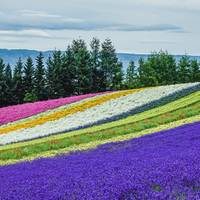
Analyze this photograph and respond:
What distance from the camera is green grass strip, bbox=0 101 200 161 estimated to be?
29.8 metres

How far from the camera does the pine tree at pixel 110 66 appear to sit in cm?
12512

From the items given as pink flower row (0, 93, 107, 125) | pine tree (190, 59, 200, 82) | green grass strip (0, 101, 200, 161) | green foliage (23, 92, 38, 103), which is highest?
pine tree (190, 59, 200, 82)

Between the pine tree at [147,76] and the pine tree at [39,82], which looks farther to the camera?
the pine tree at [147,76]

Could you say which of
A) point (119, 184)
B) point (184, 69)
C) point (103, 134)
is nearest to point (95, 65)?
point (184, 69)

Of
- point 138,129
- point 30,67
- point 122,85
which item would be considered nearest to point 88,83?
point 30,67

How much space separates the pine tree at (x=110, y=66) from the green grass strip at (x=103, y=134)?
264 ft

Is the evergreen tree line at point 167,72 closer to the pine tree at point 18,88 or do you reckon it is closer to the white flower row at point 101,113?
the pine tree at point 18,88

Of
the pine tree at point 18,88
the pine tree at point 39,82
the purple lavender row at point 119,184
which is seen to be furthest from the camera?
the pine tree at point 39,82

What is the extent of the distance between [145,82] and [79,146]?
10128 cm

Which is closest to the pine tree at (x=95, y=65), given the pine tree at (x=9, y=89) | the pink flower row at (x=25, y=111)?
the pine tree at (x=9, y=89)

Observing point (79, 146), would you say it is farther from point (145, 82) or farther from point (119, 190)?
point (145, 82)

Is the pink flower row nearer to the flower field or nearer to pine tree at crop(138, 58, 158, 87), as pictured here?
the flower field

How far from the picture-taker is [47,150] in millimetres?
30688

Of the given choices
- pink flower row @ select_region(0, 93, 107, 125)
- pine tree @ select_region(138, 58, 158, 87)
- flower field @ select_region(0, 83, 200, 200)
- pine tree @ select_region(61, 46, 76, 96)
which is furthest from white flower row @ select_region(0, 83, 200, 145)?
pine tree @ select_region(138, 58, 158, 87)
